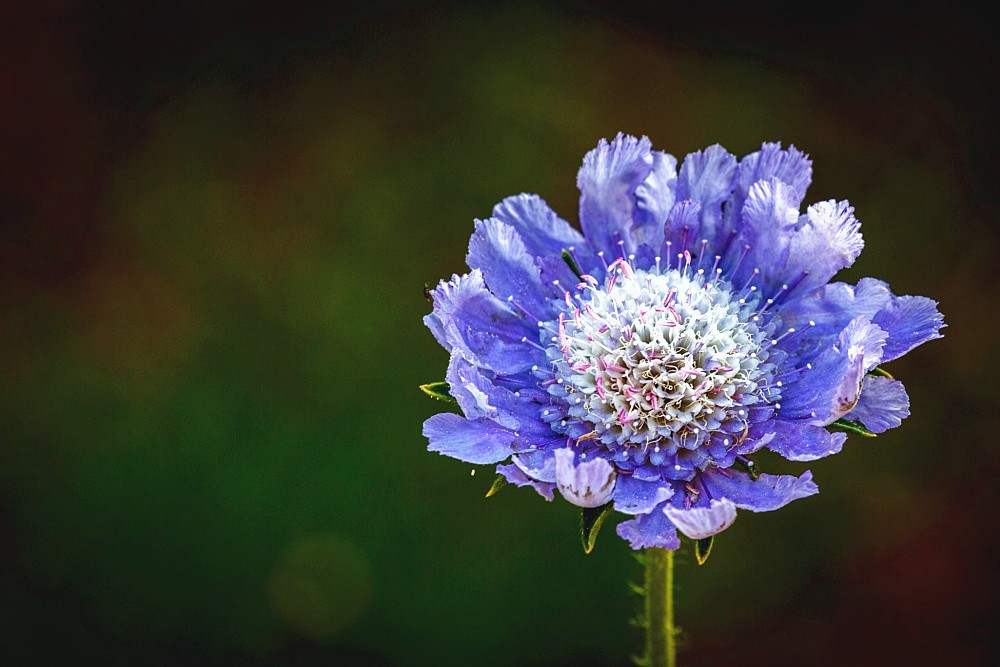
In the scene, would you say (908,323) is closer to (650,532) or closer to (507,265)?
(650,532)

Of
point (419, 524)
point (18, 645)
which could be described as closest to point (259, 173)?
point (419, 524)

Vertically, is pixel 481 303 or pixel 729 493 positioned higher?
pixel 481 303

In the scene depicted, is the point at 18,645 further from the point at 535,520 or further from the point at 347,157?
the point at 347,157

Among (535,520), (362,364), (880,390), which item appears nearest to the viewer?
(880,390)

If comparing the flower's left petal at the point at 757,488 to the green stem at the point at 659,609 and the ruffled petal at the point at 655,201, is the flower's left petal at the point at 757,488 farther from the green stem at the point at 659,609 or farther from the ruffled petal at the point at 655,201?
the ruffled petal at the point at 655,201

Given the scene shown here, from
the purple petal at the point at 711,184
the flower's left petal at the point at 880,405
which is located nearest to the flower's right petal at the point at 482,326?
the purple petal at the point at 711,184

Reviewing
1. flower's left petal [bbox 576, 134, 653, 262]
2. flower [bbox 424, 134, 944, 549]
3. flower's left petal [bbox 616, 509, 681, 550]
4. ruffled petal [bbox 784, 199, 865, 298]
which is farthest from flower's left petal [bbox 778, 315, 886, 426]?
flower's left petal [bbox 576, 134, 653, 262]
